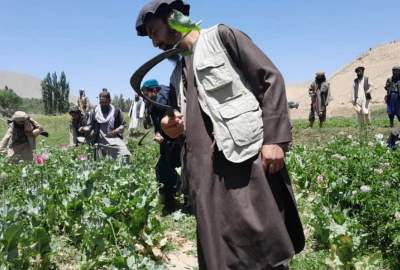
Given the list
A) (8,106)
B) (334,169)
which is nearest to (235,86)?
(334,169)

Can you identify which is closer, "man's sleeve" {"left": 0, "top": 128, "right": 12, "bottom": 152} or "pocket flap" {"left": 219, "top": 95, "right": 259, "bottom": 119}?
"pocket flap" {"left": 219, "top": 95, "right": 259, "bottom": 119}

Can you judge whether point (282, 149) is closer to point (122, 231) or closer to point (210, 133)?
point (210, 133)

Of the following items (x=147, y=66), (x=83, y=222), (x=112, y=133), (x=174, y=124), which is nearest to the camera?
(x=147, y=66)

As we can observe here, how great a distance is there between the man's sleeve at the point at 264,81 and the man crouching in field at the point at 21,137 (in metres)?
6.49

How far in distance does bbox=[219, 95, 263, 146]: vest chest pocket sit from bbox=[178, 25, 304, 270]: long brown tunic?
0.04 metres

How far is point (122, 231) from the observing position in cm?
444

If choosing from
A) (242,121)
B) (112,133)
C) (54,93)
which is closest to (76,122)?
(112,133)

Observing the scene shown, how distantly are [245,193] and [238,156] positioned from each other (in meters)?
0.17

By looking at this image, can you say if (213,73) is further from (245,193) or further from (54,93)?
(54,93)

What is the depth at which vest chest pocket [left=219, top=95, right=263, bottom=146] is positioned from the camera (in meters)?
2.15

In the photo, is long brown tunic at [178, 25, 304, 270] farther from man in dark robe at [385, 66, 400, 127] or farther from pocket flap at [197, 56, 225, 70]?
man in dark robe at [385, 66, 400, 127]

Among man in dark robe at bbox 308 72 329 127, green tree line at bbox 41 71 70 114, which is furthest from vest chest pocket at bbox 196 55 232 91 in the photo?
green tree line at bbox 41 71 70 114

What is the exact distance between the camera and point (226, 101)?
221cm

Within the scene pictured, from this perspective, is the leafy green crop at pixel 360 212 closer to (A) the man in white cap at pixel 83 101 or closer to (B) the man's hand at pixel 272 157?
(B) the man's hand at pixel 272 157
